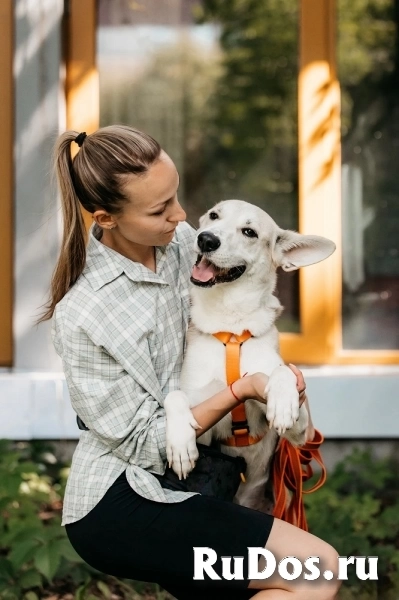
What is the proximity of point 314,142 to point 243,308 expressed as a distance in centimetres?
250

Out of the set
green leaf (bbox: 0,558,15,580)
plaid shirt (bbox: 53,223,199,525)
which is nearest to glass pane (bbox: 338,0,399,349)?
green leaf (bbox: 0,558,15,580)

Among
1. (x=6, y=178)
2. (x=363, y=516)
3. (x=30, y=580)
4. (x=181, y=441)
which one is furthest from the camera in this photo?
(x=6, y=178)

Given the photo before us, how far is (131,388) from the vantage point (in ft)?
7.61

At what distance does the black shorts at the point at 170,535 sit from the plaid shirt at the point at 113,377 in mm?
34

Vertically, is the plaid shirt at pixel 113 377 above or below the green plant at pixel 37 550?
above

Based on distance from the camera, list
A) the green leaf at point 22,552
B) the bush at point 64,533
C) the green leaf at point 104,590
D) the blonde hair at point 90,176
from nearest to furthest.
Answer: the blonde hair at point 90,176, the green leaf at point 22,552, the bush at point 64,533, the green leaf at point 104,590

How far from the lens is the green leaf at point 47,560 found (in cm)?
321

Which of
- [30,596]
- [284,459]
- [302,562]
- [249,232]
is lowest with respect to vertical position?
[30,596]

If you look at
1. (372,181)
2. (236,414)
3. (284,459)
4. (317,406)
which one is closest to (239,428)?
(236,414)

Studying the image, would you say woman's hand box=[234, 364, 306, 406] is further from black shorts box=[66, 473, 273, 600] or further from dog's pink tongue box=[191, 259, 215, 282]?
dog's pink tongue box=[191, 259, 215, 282]

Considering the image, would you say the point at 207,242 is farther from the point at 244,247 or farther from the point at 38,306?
the point at 38,306

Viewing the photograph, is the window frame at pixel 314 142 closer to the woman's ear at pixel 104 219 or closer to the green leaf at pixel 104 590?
the green leaf at pixel 104 590

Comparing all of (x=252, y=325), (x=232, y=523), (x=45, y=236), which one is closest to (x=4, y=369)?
(x=45, y=236)

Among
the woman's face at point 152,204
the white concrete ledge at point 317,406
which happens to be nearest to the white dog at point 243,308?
the woman's face at point 152,204
